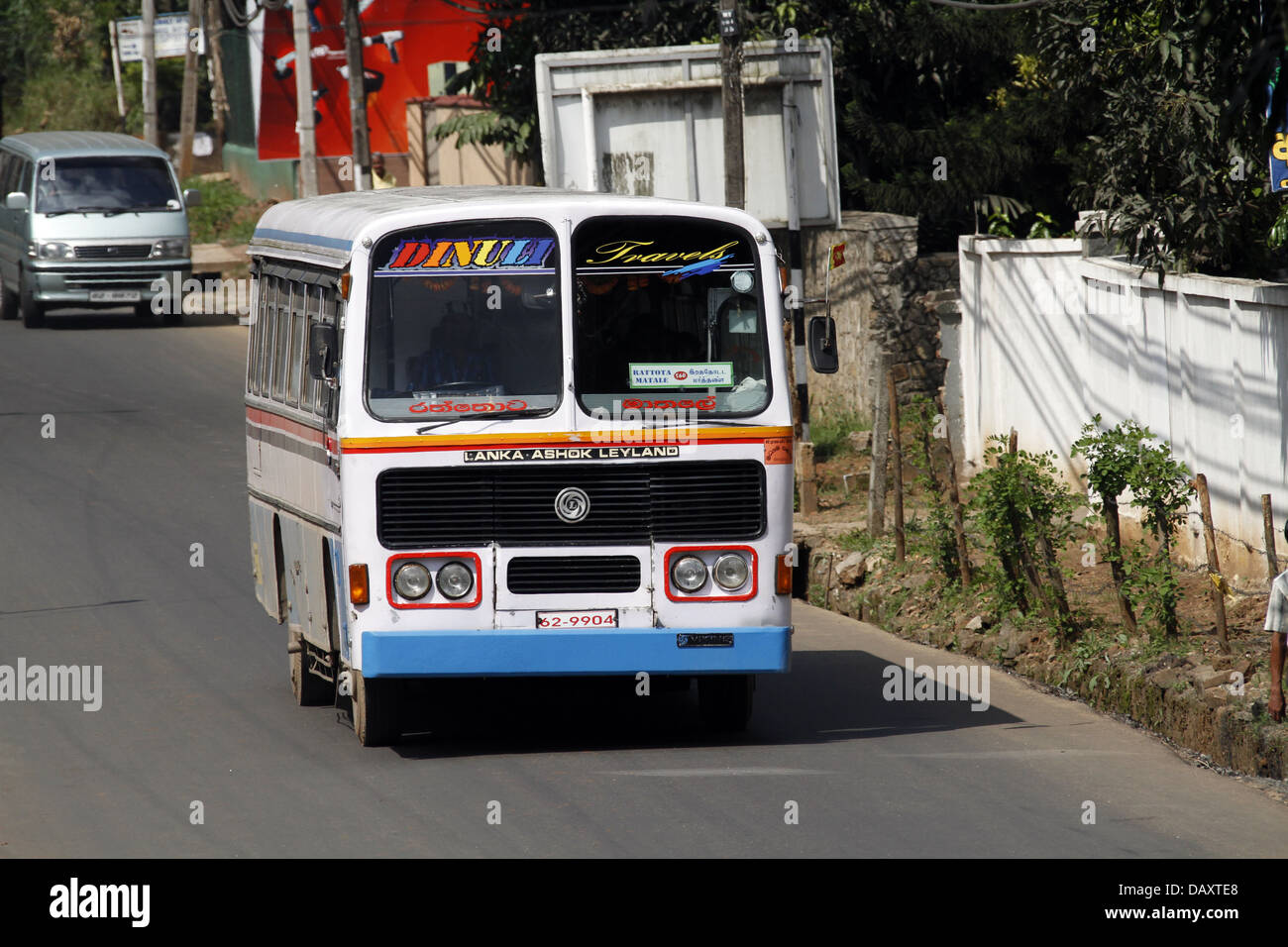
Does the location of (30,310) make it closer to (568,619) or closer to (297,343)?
(297,343)

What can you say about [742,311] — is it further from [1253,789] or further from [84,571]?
[84,571]

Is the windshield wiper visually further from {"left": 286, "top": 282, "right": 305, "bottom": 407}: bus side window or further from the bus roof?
{"left": 286, "top": 282, "right": 305, "bottom": 407}: bus side window

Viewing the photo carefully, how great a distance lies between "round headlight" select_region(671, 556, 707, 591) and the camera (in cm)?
919

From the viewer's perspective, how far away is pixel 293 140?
40.4m

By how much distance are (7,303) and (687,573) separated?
71.0 ft

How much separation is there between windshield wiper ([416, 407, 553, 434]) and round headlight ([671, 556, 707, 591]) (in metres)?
0.94

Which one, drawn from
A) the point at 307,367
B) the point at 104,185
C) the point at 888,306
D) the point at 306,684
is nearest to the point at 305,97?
the point at 104,185

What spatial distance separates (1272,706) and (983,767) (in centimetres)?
132

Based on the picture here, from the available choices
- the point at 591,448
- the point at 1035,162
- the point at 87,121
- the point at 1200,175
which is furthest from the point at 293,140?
the point at 591,448

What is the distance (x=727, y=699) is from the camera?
32.1 ft

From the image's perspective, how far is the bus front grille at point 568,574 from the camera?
9.09 meters

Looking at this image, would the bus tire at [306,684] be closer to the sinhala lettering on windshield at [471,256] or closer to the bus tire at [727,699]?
the bus tire at [727,699]

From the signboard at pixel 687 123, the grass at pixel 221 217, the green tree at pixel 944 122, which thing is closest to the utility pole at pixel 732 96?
the signboard at pixel 687 123

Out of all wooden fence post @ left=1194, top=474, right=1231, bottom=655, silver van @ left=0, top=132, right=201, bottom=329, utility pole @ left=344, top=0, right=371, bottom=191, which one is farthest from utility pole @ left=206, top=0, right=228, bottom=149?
wooden fence post @ left=1194, top=474, right=1231, bottom=655
